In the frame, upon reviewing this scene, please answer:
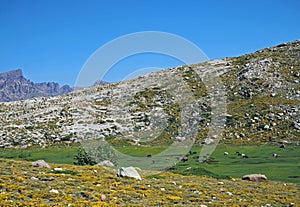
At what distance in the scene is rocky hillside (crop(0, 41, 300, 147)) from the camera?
80.9m

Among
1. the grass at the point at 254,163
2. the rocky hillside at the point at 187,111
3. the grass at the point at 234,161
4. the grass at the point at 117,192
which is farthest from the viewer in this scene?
the rocky hillside at the point at 187,111

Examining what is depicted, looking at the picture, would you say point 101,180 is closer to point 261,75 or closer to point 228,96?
point 228,96

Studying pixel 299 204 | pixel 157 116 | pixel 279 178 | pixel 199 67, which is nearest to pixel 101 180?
pixel 299 204

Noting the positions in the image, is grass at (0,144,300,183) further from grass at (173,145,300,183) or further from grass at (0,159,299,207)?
grass at (0,159,299,207)

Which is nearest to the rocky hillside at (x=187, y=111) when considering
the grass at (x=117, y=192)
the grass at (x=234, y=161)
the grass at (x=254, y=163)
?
the grass at (x=234, y=161)

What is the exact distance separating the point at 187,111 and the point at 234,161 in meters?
42.6

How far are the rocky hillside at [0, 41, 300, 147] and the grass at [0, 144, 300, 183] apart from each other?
8.02m

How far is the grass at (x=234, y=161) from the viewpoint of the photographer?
1581 inches

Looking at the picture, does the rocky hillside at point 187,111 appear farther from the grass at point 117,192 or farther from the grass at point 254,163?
the grass at point 117,192

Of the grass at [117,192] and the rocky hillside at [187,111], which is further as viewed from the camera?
the rocky hillside at [187,111]

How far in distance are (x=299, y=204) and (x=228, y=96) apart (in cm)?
7843

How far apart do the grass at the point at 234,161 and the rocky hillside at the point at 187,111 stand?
8021 mm

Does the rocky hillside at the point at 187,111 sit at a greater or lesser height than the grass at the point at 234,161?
greater

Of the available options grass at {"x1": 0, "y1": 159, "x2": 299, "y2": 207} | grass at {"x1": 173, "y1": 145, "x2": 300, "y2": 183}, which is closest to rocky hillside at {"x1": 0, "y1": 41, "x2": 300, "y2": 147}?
grass at {"x1": 173, "y1": 145, "x2": 300, "y2": 183}
